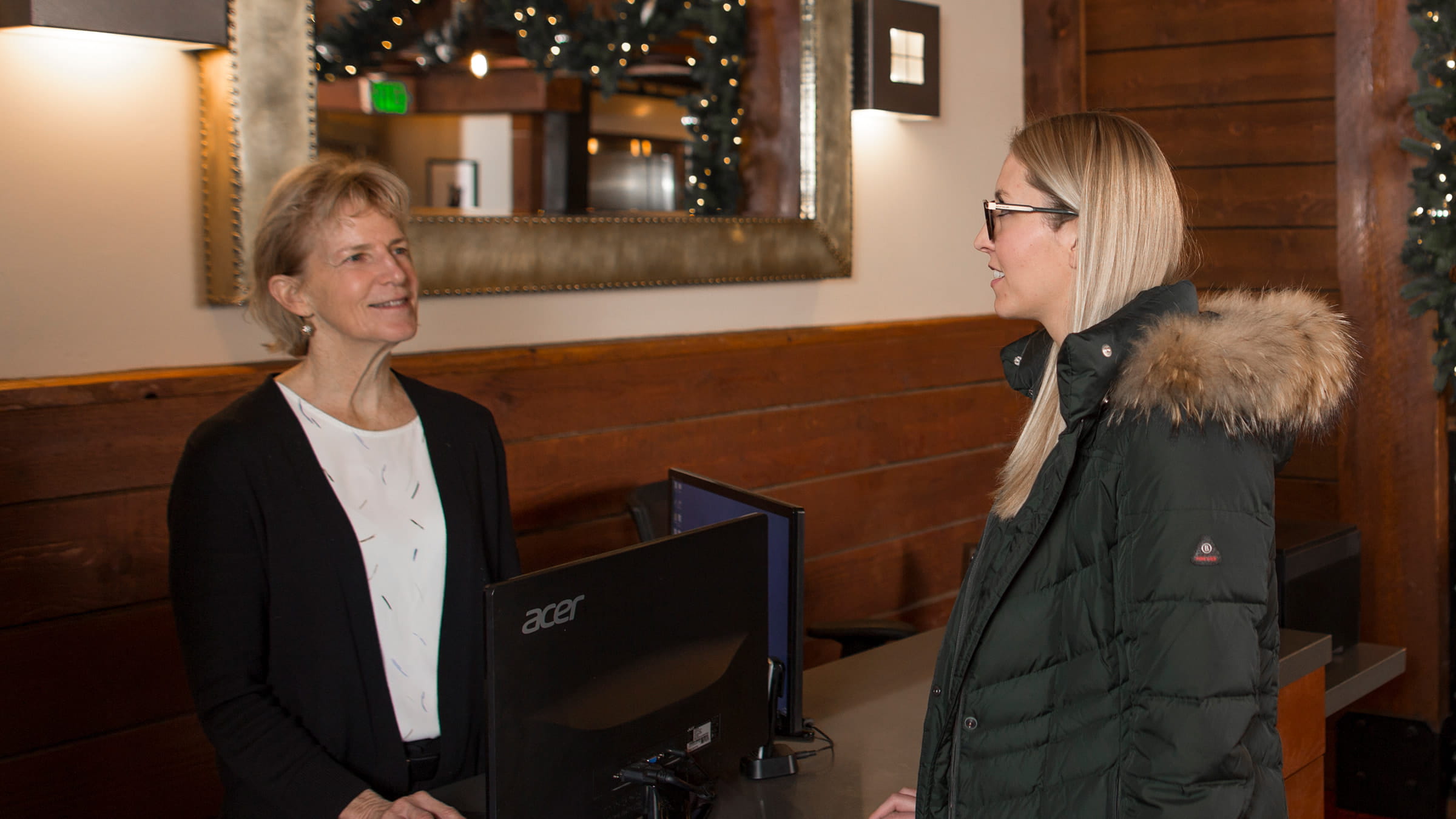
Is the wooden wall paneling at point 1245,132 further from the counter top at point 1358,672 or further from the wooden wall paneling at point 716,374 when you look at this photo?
the counter top at point 1358,672

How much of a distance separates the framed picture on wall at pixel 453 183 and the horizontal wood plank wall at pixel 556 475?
33 cm

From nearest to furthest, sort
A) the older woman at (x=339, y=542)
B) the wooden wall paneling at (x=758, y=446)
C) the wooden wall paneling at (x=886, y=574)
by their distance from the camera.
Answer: the older woman at (x=339, y=542)
the wooden wall paneling at (x=758, y=446)
the wooden wall paneling at (x=886, y=574)

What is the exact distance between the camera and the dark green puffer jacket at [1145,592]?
4.10 ft

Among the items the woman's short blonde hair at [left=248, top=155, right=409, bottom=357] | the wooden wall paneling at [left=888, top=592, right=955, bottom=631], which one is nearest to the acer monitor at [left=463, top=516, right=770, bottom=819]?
the woman's short blonde hair at [left=248, top=155, right=409, bottom=357]

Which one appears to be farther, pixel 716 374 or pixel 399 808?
pixel 716 374

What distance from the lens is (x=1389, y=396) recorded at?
13.3 ft

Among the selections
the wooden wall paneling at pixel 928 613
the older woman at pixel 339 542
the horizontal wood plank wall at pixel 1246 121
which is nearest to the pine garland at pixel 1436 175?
the horizontal wood plank wall at pixel 1246 121

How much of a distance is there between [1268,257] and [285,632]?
143 inches

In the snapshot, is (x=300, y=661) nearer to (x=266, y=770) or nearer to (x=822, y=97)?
(x=266, y=770)

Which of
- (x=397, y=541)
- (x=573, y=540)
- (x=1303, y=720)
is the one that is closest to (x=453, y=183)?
(x=573, y=540)

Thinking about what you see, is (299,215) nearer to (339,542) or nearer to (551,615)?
(339,542)

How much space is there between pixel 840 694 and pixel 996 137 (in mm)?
2515

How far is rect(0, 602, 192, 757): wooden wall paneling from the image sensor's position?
207 centimetres

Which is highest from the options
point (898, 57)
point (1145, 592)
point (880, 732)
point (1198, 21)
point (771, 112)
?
point (1198, 21)
